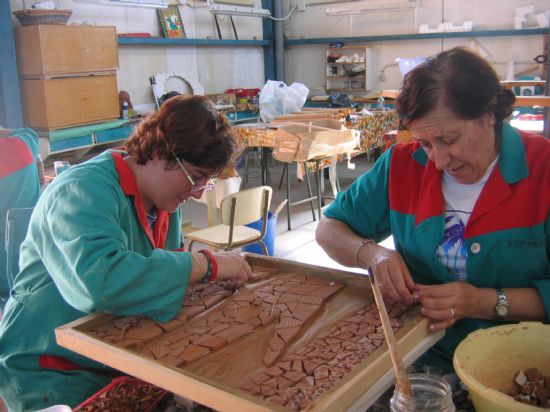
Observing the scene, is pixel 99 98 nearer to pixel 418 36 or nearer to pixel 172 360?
pixel 418 36

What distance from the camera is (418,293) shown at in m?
1.46

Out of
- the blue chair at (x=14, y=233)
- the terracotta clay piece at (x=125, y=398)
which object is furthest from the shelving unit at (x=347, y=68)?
the terracotta clay piece at (x=125, y=398)

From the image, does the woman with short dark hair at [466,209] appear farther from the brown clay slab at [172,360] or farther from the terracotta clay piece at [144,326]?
the brown clay slab at [172,360]

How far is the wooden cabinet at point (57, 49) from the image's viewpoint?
579 centimetres

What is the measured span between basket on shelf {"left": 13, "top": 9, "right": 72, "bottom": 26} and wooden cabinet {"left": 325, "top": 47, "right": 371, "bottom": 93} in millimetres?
Result: 5176

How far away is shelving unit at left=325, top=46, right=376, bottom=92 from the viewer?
970 centimetres

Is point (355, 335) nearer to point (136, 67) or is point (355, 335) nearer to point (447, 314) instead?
point (447, 314)

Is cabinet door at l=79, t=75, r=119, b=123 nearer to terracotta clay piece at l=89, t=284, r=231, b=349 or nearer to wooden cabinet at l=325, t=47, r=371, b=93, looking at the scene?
wooden cabinet at l=325, t=47, r=371, b=93

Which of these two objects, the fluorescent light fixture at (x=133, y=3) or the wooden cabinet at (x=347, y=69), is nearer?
the fluorescent light fixture at (x=133, y=3)

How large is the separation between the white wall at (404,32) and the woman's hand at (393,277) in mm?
7408

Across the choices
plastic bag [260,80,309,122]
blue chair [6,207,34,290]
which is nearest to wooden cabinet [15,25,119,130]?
plastic bag [260,80,309,122]

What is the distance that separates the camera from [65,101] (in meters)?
6.03

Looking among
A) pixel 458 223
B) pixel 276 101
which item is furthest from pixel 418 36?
pixel 458 223

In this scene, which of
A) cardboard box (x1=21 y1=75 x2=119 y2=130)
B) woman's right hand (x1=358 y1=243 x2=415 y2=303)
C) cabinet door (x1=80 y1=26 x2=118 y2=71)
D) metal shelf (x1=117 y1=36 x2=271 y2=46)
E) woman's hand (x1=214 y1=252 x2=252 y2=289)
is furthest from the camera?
metal shelf (x1=117 y1=36 x2=271 y2=46)
